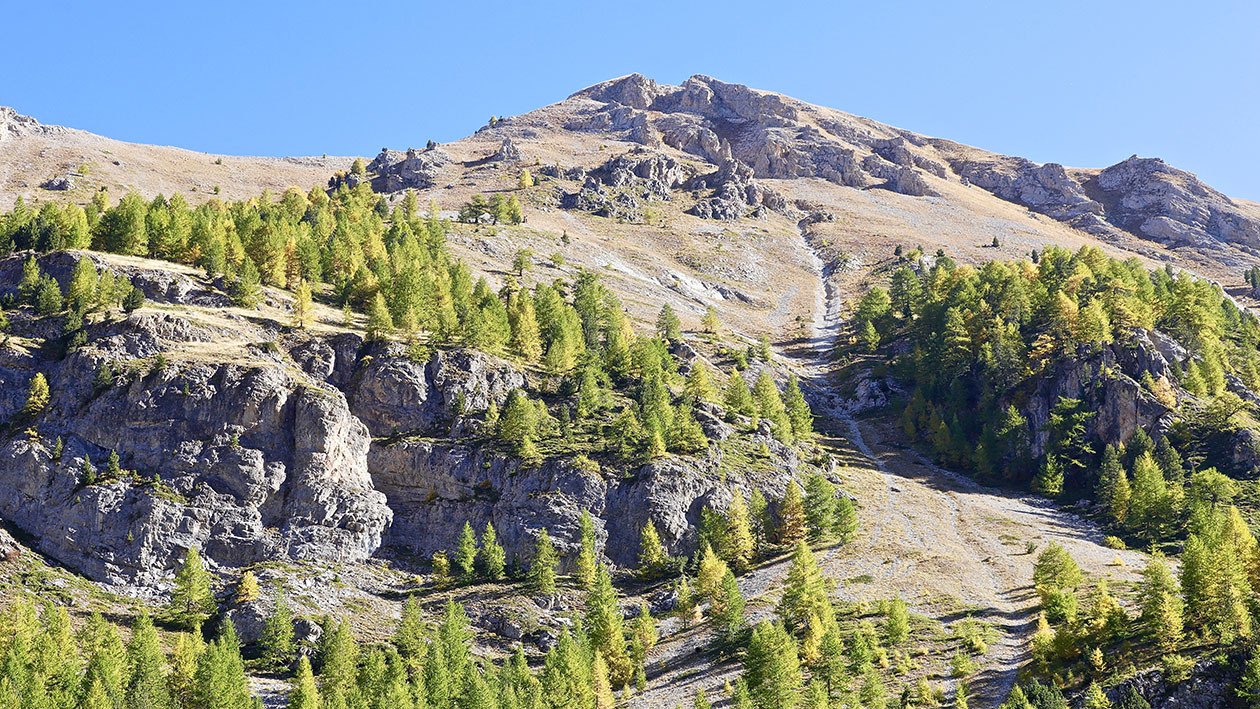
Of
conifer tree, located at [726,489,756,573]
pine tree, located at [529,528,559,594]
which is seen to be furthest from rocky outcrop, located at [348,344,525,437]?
conifer tree, located at [726,489,756,573]

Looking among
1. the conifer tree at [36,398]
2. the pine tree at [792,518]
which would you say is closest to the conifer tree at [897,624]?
the pine tree at [792,518]

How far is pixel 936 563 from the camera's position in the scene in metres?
98.8

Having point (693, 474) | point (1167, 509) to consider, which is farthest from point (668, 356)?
point (1167, 509)

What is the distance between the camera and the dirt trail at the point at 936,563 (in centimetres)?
8050

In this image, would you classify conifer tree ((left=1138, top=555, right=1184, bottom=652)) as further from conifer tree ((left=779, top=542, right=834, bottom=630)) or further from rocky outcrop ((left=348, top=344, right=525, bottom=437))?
rocky outcrop ((left=348, top=344, right=525, bottom=437))

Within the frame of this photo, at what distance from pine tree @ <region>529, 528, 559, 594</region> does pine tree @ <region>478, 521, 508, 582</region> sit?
3.52 meters

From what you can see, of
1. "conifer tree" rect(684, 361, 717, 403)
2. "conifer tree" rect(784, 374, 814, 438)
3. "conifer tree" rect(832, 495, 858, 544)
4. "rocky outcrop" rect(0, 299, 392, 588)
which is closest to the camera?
"rocky outcrop" rect(0, 299, 392, 588)

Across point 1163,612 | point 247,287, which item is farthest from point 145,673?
point 1163,612

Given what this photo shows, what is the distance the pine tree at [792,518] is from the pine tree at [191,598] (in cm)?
6303

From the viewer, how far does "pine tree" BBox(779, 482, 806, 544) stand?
109m

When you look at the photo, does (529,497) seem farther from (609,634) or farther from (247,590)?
(247,590)

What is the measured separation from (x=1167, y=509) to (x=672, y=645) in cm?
6191

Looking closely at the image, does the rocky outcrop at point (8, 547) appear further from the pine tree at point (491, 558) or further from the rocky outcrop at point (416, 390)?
the pine tree at point (491, 558)

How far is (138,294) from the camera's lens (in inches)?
4350
